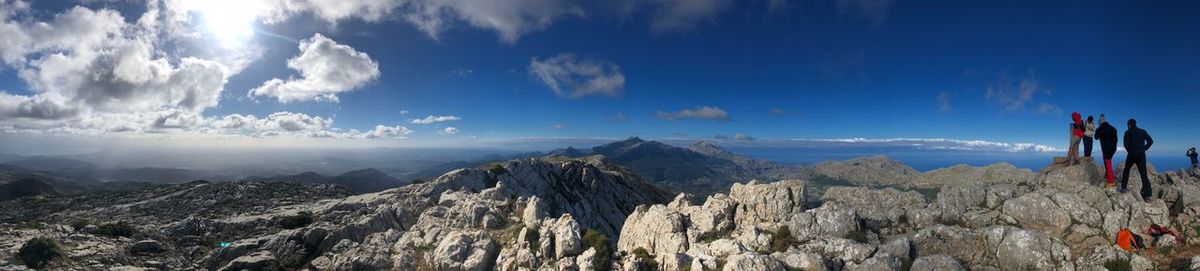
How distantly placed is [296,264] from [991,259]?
51.5 m

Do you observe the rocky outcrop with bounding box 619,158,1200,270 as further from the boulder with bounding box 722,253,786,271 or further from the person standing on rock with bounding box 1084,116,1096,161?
the person standing on rock with bounding box 1084,116,1096,161

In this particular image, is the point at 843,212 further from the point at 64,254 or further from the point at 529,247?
the point at 64,254

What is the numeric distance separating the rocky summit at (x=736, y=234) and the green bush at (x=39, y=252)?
245 mm

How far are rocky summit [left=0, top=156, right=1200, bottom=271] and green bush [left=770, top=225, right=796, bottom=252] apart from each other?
0.10m

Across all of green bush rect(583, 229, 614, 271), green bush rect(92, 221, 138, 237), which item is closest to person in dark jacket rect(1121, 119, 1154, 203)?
green bush rect(583, 229, 614, 271)

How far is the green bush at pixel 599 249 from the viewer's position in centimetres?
3275

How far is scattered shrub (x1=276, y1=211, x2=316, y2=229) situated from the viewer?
5419 centimetres

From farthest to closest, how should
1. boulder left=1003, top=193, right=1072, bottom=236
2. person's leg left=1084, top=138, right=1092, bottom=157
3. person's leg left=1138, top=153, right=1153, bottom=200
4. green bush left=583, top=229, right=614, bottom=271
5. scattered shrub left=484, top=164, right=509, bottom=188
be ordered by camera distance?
scattered shrub left=484, top=164, right=509, bottom=188
green bush left=583, top=229, right=614, bottom=271
person's leg left=1084, top=138, right=1092, bottom=157
person's leg left=1138, top=153, right=1153, bottom=200
boulder left=1003, top=193, right=1072, bottom=236

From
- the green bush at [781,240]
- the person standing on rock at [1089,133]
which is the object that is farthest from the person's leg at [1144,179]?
the green bush at [781,240]

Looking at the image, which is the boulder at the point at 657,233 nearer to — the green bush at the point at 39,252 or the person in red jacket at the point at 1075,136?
the person in red jacket at the point at 1075,136

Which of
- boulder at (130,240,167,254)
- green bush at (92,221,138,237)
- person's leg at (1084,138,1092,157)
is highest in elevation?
person's leg at (1084,138,1092,157)

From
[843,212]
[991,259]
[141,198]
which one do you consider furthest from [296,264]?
[141,198]

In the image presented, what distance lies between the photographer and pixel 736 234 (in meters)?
33.0

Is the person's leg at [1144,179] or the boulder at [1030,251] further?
the person's leg at [1144,179]
